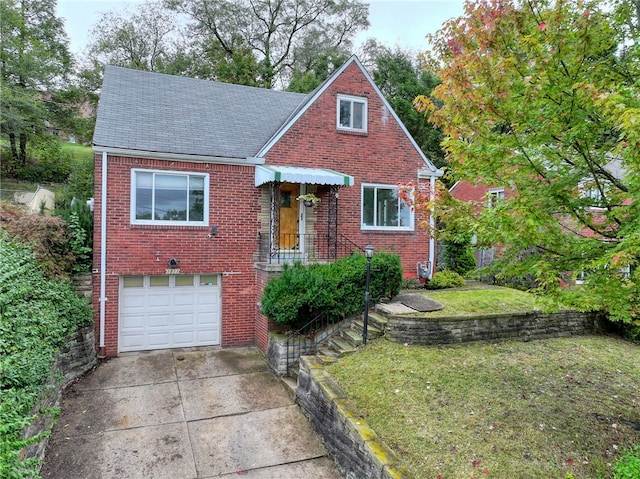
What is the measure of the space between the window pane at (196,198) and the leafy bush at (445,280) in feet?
25.4

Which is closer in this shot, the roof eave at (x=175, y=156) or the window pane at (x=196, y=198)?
the roof eave at (x=175, y=156)

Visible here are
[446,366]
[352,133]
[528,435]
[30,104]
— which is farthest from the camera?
[30,104]

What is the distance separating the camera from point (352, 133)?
11.9 m

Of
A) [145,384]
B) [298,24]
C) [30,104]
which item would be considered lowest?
[145,384]

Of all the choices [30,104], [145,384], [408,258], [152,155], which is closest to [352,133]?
[408,258]

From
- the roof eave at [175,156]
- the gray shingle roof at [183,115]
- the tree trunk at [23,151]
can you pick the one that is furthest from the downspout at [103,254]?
the tree trunk at [23,151]

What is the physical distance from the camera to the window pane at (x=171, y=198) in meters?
10.0

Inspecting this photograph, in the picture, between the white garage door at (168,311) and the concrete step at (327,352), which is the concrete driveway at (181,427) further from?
the concrete step at (327,352)

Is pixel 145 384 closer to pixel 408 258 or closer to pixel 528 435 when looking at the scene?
pixel 528 435

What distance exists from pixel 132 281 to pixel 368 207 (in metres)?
7.31

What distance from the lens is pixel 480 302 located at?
987 centimetres

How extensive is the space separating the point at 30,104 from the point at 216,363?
72.6 ft

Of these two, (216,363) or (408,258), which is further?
(408,258)

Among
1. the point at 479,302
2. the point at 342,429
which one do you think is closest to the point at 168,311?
the point at 342,429
